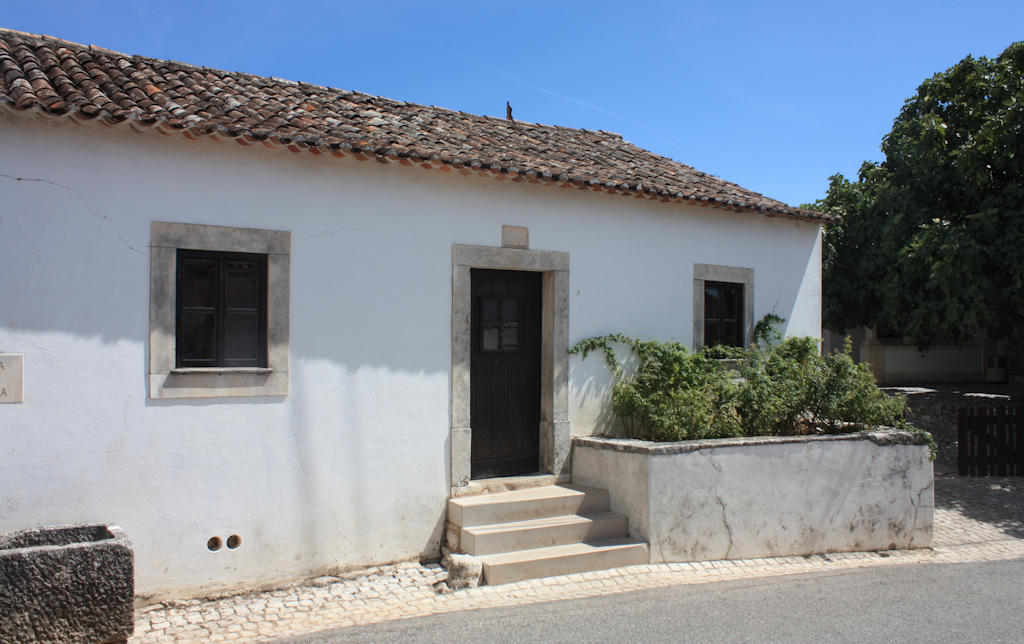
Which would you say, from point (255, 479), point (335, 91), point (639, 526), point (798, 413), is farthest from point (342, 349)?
point (798, 413)

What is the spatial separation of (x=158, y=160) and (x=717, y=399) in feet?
18.0

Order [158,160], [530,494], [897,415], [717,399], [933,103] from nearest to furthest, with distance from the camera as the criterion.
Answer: [158,160], [530,494], [717,399], [897,415], [933,103]

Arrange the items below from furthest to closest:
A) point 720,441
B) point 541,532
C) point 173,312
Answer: point 720,441, point 541,532, point 173,312

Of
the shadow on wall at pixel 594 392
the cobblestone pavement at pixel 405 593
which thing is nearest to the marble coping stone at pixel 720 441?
the shadow on wall at pixel 594 392

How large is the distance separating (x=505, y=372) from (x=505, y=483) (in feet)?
3.59

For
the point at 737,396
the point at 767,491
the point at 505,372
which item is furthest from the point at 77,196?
the point at 767,491

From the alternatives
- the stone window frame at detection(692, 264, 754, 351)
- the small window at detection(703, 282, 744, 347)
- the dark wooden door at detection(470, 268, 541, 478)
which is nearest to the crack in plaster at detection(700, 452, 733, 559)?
the dark wooden door at detection(470, 268, 541, 478)

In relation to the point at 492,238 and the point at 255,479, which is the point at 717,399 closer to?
the point at 492,238

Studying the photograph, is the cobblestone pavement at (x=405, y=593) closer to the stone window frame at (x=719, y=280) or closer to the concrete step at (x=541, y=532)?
the concrete step at (x=541, y=532)

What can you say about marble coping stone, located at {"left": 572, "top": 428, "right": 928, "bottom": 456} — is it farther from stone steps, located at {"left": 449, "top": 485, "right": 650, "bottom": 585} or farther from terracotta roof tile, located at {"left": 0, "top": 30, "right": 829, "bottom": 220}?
terracotta roof tile, located at {"left": 0, "top": 30, "right": 829, "bottom": 220}

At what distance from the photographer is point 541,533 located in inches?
256

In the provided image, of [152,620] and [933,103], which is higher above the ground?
[933,103]

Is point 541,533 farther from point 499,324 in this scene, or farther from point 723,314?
point 723,314

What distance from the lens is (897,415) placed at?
8.21 m
